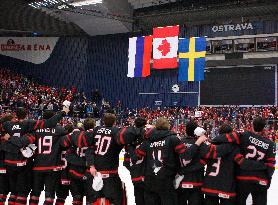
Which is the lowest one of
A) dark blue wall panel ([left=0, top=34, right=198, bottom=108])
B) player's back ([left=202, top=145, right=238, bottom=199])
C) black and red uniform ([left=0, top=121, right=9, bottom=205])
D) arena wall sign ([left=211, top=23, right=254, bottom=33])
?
black and red uniform ([left=0, top=121, right=9, bottom=205])

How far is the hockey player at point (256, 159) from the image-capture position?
16.9 feet

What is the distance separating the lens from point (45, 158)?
6.35 m

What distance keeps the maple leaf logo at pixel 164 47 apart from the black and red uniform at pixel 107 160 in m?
21.6

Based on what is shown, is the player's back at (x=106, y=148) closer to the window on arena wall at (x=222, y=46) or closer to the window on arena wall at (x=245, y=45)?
the window on arena wall at (x=245, y=45)

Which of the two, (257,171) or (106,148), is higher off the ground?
(106,148)

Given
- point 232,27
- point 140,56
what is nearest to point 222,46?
point 232,27

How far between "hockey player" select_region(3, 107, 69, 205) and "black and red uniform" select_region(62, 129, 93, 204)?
46cm

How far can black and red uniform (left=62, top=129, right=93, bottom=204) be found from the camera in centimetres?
607

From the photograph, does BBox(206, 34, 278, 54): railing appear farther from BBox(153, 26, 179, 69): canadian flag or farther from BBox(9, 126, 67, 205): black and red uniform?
BBox(9, 126, 67, 205): black and red uniform

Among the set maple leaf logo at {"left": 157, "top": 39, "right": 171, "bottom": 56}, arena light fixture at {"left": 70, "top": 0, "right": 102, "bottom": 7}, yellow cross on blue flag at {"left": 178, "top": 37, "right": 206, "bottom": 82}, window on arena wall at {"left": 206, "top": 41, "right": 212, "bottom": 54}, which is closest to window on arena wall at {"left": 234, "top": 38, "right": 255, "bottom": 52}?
window on arena wall at {"left": 206, "top": 41, "right": 212, "bottom": 54}

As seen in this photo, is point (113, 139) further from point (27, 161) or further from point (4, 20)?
point (4, 20)

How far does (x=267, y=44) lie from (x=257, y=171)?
22.1 m

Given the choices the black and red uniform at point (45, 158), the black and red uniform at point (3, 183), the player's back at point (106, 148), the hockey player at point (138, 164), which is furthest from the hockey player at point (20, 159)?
the hockey player at point (138, 164)

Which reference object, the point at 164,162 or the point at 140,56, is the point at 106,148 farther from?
the point at 140,56
